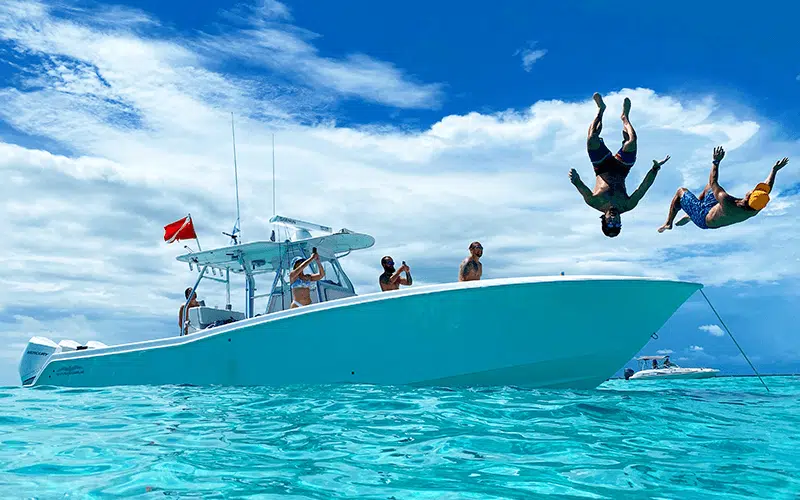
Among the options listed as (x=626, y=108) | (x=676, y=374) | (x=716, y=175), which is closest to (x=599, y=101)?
(x=626, y=108)

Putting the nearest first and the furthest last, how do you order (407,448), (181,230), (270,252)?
(407,448) → (270,252) → (181,230)

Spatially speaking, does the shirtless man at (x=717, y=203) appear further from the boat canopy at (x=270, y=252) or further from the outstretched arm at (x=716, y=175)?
the boat canopy at (x=270, y=252)

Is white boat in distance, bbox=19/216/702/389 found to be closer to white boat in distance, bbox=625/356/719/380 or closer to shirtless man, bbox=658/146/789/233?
shirtless man, bbox=658/146/789/233

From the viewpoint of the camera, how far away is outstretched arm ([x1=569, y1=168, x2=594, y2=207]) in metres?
6.81

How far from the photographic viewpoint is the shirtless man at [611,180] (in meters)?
6.77

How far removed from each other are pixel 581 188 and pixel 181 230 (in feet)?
24.3

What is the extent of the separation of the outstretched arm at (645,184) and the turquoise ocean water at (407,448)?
216 centimetres

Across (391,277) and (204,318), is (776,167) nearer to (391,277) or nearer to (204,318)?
(391,277)

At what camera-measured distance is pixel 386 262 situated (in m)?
8.89

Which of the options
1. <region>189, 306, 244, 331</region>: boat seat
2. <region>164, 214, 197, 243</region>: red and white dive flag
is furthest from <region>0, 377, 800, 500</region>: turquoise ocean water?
<region>164, 214, 197, 243</region>: red and white dive flag

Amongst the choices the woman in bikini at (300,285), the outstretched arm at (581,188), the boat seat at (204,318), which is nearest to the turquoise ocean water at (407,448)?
the outstretched arm at (581,188)

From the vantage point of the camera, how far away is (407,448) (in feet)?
12.8

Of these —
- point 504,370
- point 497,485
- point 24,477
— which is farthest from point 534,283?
point 24,477

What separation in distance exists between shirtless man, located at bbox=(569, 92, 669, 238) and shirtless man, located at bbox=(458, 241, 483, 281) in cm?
153
